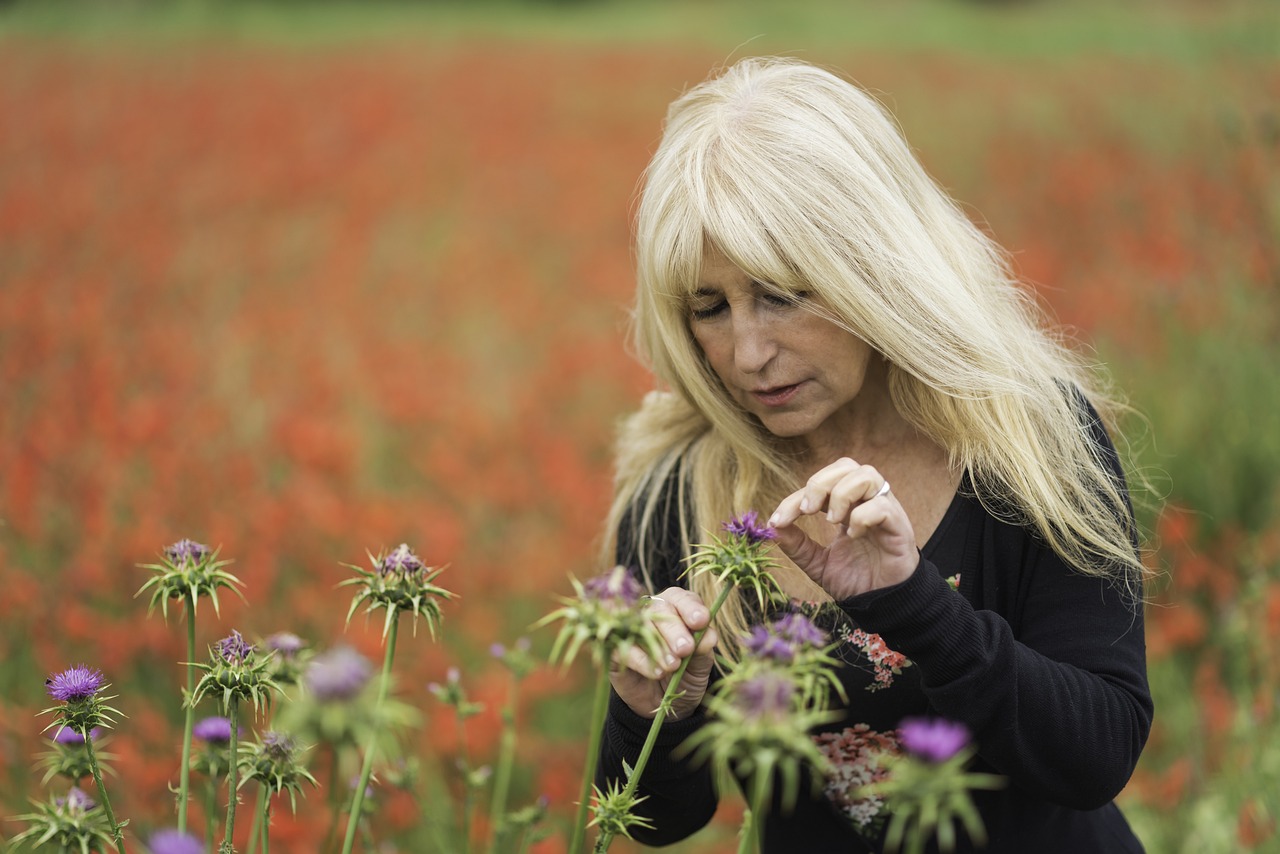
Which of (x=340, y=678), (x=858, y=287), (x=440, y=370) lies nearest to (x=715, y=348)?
(x=858, y=287)

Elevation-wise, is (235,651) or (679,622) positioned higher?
(235,651)

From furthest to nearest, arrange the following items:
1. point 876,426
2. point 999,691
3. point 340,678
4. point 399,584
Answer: point 876,426, point 999,691, point 399,584, point 340,678

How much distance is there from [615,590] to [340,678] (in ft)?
0.88

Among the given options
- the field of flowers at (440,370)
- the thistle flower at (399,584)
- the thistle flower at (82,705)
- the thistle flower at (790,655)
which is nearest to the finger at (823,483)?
the thistle flower at (790,655)

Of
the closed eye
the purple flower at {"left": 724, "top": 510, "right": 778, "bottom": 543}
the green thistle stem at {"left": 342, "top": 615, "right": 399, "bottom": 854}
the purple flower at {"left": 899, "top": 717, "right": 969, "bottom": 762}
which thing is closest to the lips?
the closed eye

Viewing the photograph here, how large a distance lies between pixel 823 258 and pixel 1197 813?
194 cm

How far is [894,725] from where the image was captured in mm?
1800

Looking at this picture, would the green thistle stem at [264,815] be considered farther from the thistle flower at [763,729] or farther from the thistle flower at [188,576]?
the thistle flower at [763,729]

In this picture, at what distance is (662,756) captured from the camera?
164 cm

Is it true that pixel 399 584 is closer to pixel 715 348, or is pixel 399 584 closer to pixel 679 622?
pixel 679 622

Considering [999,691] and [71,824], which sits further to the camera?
[999,691]

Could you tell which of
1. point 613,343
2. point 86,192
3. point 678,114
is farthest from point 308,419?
point 86,192

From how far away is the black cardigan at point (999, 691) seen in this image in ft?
4.32

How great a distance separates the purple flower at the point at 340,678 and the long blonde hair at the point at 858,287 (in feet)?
3.22
